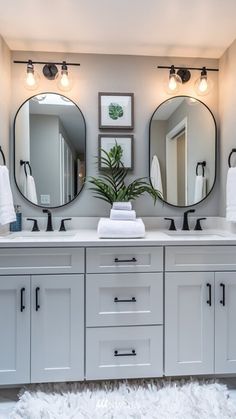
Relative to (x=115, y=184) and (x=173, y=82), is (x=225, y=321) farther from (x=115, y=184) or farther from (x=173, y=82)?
(x=173, y=82)

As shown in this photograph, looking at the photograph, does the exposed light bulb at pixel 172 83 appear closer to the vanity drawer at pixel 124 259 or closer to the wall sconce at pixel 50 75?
the wall sconce at pixel 50 75

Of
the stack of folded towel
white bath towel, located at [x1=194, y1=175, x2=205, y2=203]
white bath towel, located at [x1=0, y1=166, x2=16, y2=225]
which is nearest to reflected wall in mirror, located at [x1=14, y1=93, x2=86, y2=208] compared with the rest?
white bath towel, located at [x1=0, y1=166, x2=16, y2=225]

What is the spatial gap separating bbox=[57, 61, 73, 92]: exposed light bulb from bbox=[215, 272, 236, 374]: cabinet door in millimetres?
1648

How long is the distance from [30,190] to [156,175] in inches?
37.1

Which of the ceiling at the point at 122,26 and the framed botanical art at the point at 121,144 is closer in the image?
the ceiling at the point at 122,26

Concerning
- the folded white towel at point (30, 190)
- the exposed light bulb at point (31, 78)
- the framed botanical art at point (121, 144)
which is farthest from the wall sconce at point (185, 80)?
the folded white towel at point (30, 190)

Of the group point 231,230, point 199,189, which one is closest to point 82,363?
point 231,230

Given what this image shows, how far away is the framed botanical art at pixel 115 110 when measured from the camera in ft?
6.99

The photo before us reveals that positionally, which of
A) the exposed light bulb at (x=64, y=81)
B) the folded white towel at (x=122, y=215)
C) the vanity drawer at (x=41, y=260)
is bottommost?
the vanity drawer at (x=41, y=260)

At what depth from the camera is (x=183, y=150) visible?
216 centimetres

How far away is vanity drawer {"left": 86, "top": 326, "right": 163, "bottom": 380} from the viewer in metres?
1.59

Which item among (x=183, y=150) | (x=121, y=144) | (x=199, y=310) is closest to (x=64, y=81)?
(x=121, y=144)

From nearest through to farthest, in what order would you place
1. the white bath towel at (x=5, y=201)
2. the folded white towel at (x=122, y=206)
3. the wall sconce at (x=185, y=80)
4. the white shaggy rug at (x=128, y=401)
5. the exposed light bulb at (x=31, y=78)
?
1. the white shaggy rug at (x=128, y=401)
2. the white bath towel at (x=5, y=201)
3. the folded white towel at (x=122, y=206)
4. the exposed light bulb at (x=31, y=78)
5. the wall sconce at (x=185, y=80)

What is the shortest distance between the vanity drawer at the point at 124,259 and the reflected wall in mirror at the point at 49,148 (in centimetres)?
68
